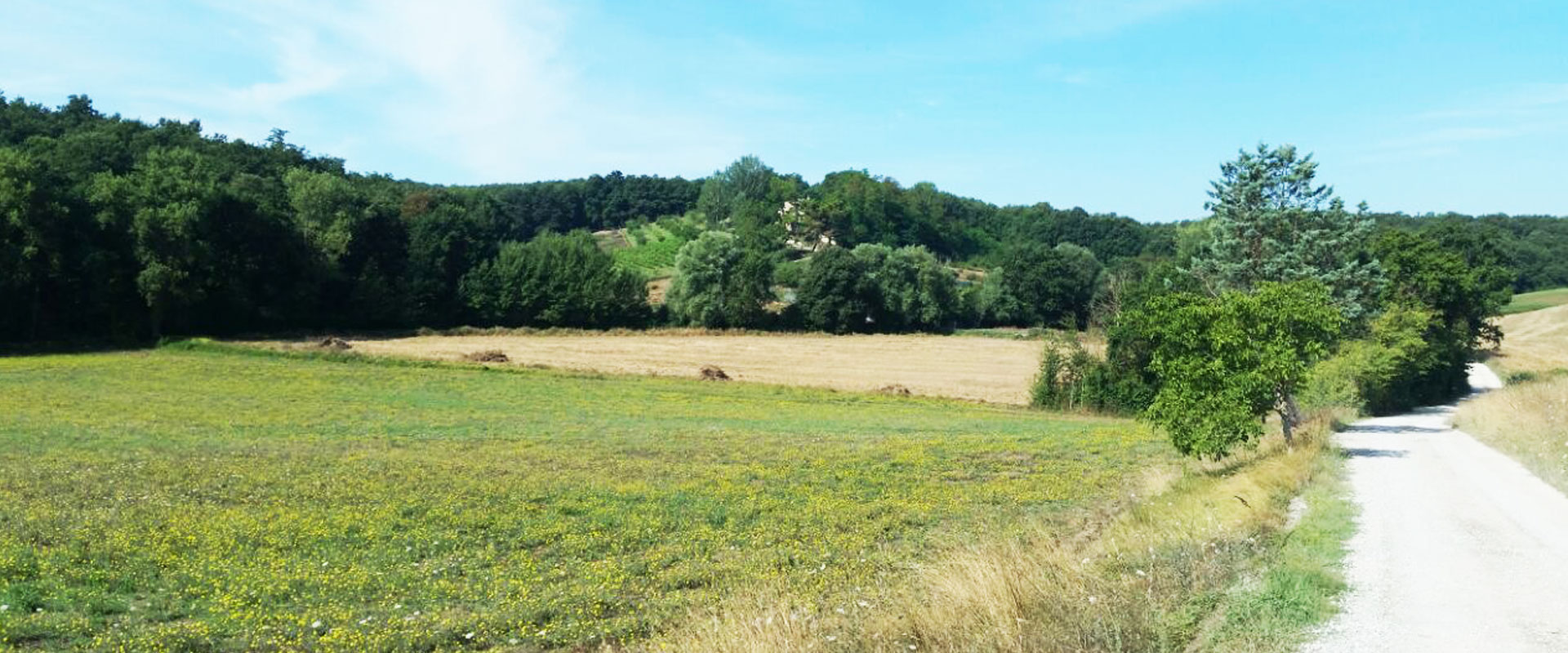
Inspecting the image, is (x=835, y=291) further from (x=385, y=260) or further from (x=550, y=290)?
(x=385, y=260)

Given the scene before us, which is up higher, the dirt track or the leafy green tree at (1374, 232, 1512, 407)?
the leafy green tree at (1374, 232, 1512, 407)

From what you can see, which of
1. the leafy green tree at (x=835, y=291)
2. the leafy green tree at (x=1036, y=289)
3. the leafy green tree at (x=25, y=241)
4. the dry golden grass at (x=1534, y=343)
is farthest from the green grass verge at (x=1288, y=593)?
the leafy green tree at (x=1036, y=289)

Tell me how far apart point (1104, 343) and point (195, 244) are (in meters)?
61.6

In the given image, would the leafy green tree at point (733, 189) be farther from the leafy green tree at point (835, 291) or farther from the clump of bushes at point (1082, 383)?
the clump of bushes at point (1082, 383)

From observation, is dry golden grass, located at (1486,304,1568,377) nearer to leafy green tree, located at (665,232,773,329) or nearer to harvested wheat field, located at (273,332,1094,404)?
harvested wheat field, located at (273,332,1094,404)

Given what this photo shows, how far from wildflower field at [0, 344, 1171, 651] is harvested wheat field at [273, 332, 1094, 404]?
22028 mm

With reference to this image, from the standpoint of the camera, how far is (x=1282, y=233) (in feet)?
152

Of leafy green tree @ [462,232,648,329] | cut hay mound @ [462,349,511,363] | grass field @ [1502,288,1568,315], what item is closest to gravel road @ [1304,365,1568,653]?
cut hay mound @ [462,349,511,363]

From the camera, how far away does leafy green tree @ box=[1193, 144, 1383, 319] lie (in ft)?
145

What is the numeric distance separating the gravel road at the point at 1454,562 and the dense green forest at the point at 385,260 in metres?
28.5

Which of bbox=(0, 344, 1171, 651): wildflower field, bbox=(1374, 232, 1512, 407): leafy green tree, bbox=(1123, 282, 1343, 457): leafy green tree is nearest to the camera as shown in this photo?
bbox=(0, 344, 1171, 651): wildflower field

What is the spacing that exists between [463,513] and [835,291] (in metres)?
79.0

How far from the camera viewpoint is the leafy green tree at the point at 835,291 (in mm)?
95250

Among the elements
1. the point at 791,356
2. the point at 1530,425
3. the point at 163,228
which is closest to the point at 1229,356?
the point at 1530,425
